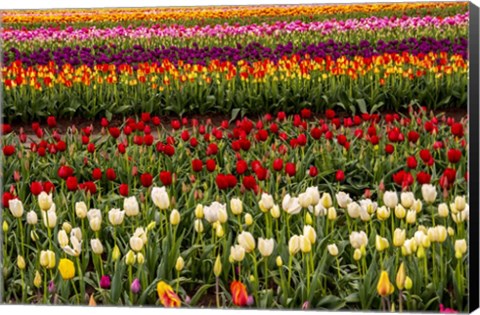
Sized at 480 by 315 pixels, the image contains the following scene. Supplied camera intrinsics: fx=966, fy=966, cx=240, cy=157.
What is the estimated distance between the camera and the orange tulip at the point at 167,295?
3.60 metres

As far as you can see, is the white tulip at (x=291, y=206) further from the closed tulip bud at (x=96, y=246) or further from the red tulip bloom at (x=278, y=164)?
the closed tulip bud at (x=96, y=246)

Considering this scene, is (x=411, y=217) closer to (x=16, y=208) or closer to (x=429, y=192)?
(x=429, y=192)

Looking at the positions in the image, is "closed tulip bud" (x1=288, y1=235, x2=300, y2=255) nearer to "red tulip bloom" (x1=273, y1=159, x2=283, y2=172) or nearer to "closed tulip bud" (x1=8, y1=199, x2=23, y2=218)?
"red tulip bloom" (x1=273, y1=159, x2=283, y2=172)

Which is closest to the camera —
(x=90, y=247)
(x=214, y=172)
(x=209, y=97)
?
(x=90, y=247)

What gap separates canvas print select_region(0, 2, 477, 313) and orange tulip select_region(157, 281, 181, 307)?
0.5 inches

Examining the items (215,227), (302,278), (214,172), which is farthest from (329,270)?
(214,172)

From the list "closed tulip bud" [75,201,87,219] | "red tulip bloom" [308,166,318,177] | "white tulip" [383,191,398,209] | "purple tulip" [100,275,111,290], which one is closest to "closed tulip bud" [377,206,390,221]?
"white tulip" [383,191,398,209]

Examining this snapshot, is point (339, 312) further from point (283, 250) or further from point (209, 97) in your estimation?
point (209, 97)

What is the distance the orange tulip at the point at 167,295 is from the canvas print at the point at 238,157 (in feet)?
0.04

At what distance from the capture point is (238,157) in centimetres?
479

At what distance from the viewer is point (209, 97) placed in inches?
212

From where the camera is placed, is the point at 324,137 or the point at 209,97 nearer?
the point at 324,137

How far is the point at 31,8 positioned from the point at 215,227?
1624 mm

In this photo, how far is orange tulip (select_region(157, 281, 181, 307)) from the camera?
360 centimetres
